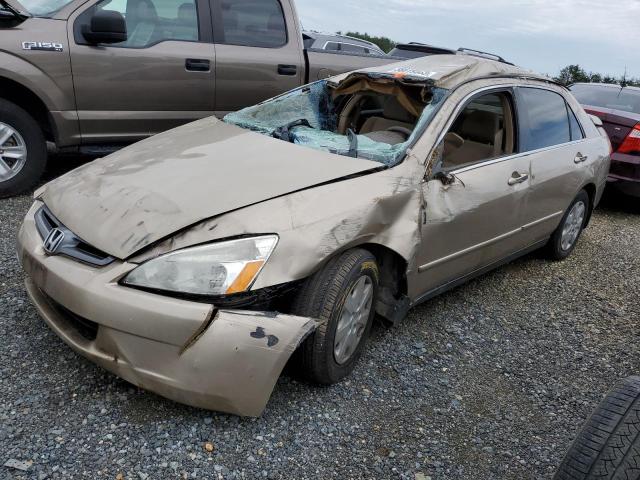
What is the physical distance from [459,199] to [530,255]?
81.7 inches

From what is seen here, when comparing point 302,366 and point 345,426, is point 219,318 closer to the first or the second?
point 302,366

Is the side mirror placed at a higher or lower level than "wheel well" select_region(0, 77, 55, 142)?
higher

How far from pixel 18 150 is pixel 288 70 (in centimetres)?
246

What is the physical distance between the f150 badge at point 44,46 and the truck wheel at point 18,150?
0.45m

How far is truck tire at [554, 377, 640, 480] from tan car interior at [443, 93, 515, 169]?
73.9 inches

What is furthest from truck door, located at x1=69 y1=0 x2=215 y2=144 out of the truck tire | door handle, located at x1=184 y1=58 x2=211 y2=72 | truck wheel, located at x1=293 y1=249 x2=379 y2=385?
the truck tire

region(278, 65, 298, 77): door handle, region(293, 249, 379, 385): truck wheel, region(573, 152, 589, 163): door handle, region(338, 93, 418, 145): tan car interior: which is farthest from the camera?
region(278, 65, 298, 77): door handle

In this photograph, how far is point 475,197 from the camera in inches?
133

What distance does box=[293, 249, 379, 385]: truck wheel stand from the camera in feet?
8.30

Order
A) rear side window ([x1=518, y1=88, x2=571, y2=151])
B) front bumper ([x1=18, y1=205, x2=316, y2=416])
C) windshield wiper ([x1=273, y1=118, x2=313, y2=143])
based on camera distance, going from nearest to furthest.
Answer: front bumper ([x1=18, y1=205, x2=316, y2=416])
windshield wiper ([x1=273, y1=118, x2=313, y2=143])
rear side window ([x1=518, y1=88, x2=571, y2=151])

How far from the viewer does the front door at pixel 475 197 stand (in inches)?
124

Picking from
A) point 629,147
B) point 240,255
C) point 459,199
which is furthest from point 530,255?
point 240,255

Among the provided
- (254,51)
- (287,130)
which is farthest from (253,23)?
(287,130)

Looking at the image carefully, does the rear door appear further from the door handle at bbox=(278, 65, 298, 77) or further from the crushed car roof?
the door handle at bbox=(278, 65, 298, 77)
